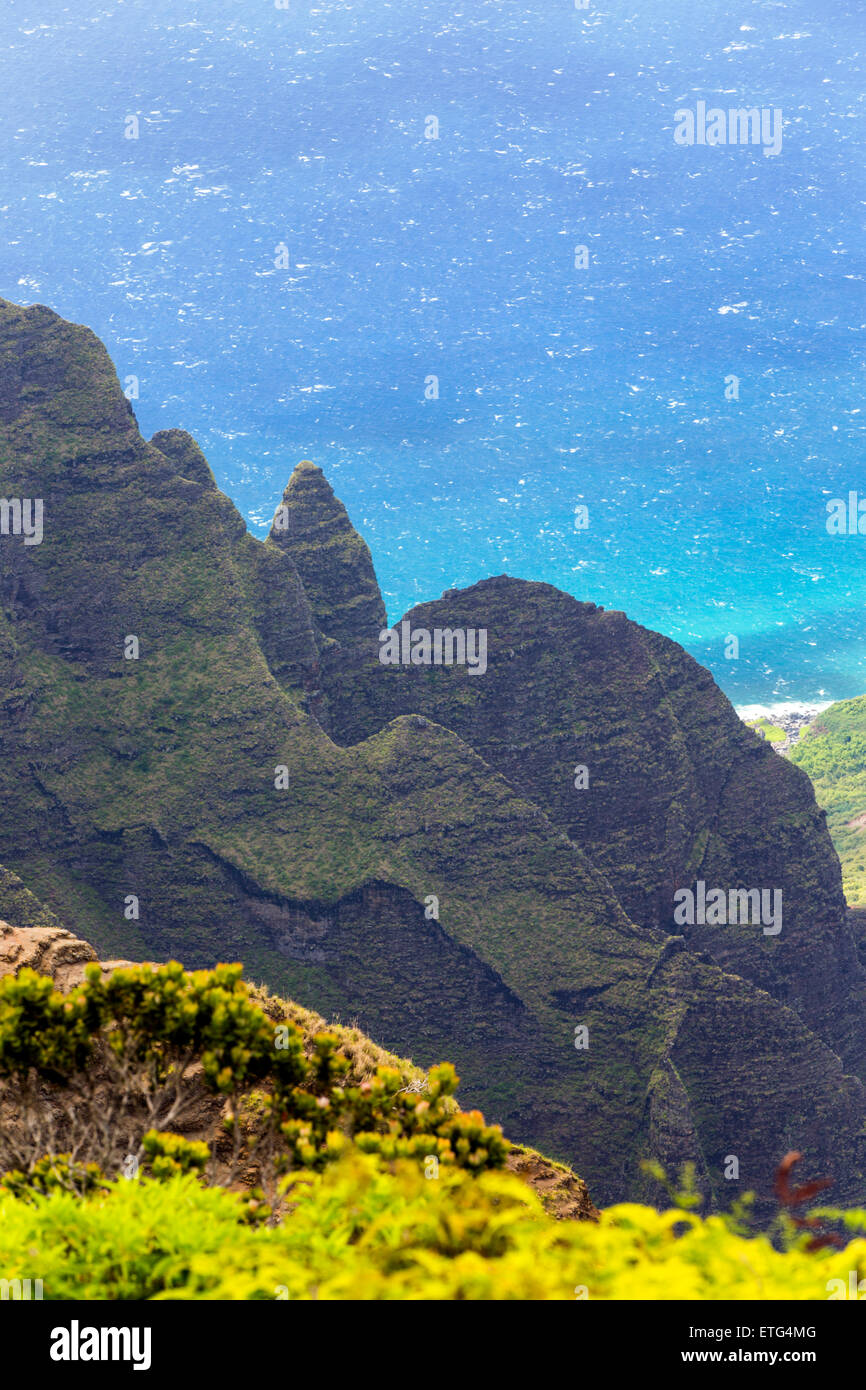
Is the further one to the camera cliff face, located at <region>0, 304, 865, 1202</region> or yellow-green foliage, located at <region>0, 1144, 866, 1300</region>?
cliff face, located at <region>0, 304, 865, 1202</region>

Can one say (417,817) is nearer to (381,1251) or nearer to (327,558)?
(327,558)

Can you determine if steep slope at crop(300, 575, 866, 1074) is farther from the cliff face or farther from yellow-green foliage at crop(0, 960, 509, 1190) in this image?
yellow-green foliage at crop(0, 960, 509, 1190)

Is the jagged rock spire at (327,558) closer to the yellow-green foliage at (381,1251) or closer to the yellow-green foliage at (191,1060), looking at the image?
the yellow-green foliage at (191,1060)

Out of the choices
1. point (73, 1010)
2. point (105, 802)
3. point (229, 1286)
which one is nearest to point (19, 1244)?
point (229, 1286)

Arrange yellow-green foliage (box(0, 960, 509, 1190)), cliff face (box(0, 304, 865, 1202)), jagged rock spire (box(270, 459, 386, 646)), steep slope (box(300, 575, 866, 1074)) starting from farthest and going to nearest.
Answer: jagged rock spire (box(270, 459, 386, 646)), steep slope (box(300, 575, 866, 1074)), cliff face (box(0, 304, 865, 1202)), yellow-green foliage (box(0, 960, 509, 1190))

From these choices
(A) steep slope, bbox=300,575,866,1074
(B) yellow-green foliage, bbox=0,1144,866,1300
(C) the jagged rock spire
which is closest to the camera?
(B) yellow-green foliage, bbox=0,1144,866,1300

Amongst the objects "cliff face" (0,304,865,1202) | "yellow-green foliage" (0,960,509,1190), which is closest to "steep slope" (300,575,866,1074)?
"cliff face" (0,304,865,1202)

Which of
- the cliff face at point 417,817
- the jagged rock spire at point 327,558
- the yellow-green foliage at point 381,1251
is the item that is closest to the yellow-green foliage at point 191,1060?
the yellow-green foliage at point 381,1251

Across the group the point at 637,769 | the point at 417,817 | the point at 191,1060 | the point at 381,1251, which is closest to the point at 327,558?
the point at 417,817

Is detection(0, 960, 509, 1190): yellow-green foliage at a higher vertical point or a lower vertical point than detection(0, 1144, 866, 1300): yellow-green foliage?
higher
